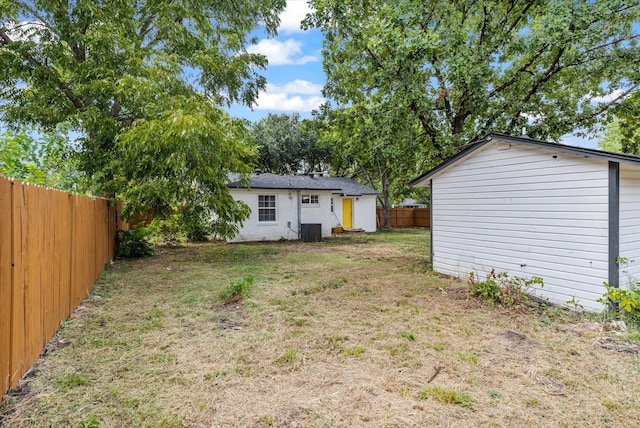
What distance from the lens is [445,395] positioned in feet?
8.70

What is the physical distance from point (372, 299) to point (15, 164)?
16.2 feet

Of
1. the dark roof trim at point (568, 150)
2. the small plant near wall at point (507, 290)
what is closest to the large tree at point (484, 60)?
the dark roof trim at point (568, 150)

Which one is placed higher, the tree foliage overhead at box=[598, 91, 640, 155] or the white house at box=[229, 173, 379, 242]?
the tree foliage overhead at box=[598, 91, 640, 155]

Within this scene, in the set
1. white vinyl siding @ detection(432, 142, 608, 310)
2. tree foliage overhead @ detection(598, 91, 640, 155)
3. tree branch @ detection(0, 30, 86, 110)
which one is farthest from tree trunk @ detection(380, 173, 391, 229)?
tree branch @ detection(0, 30, 86, 110)

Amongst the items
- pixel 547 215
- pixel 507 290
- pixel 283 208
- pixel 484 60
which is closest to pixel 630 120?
pixel 484 60

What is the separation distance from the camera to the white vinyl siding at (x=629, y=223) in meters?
4.66

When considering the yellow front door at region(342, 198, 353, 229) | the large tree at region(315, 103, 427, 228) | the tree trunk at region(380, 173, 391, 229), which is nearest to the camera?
the large tree at region(315, 103, 427, 228)

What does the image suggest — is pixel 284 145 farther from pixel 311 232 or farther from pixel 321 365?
pixel 321 365

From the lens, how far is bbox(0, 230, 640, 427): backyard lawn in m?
2.40

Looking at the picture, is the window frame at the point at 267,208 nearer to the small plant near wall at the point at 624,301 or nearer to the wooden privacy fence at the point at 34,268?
the wooden privacy fence at the point at 34,268

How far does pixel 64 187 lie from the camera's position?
5.37 metres

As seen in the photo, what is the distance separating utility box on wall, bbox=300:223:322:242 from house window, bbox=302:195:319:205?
1.29 m

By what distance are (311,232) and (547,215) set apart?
9542 mm

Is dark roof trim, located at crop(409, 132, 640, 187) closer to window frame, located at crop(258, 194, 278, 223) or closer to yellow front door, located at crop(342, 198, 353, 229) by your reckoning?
window frame, located at crop(258, 194, 278, 223)
